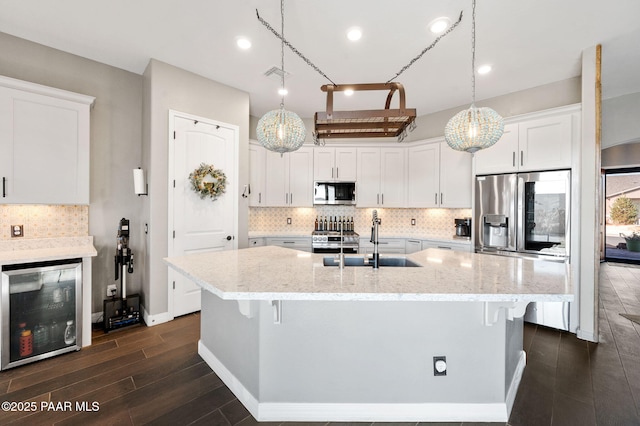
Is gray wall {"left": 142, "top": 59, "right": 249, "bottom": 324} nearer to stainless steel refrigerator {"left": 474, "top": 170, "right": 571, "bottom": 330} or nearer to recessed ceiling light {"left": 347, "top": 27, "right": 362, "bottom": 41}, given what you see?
recessed ceiling light {"left": 347, "top": 27, "right": 362, "bottom": 41}

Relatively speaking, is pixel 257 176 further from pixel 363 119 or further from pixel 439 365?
pixel 439 365

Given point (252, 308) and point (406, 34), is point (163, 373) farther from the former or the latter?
point (406, 34)

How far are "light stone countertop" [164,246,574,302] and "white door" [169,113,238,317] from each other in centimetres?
127

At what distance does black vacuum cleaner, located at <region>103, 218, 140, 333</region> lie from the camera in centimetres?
306

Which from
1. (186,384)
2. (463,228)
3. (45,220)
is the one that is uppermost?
(45,220)

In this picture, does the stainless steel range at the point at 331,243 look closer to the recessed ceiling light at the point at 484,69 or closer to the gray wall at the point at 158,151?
the gray wall at the point at 158,151

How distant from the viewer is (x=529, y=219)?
11.3 feet

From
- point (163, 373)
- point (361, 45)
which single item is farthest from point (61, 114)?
point (361, 45)

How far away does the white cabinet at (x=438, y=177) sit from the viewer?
422cm

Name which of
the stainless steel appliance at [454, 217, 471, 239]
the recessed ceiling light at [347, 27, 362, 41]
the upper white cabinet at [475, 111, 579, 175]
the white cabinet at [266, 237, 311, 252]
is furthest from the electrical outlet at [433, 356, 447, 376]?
the white cabinet at [266, 237, 311, 252]

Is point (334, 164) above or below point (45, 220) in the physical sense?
above

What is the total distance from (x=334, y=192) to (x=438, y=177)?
1691 mm

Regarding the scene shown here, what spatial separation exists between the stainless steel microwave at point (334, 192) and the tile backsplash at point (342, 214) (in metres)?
0.40

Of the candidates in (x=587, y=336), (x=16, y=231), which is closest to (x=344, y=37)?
(x=16, y=231)
